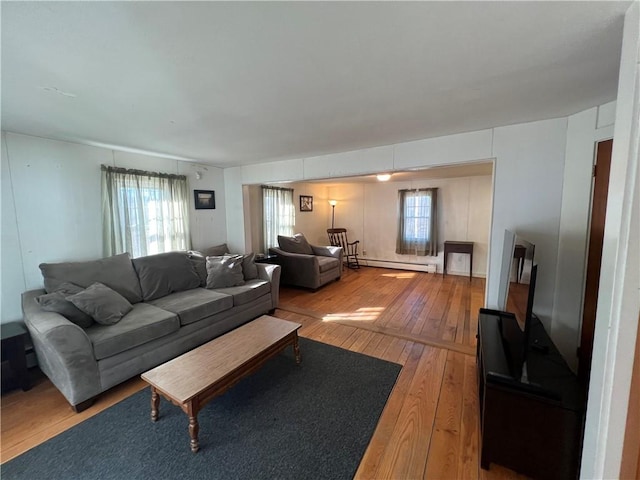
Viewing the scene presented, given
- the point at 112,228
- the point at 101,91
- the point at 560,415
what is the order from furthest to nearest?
the point at 112,228
the point at 101,91
the point at 560,415

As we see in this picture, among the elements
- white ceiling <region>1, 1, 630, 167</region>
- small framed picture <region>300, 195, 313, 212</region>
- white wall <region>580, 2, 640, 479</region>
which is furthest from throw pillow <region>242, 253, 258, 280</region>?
white wall <region>580, 2, 640, 479</region>

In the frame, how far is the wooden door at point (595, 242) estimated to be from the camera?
1.83m

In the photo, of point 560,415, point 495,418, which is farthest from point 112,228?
point 560,415

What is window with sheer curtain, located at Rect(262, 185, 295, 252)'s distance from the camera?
5.01 m

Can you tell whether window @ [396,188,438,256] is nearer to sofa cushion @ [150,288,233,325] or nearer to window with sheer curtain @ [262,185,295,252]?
window with sheer curtain @ [262,185,295,252]

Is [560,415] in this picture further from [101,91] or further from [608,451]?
[101,91]

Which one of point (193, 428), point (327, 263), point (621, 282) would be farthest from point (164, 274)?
point (621, 282)

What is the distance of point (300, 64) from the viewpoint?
130 cm

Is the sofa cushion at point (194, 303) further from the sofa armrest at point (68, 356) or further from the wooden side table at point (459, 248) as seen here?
the wooden side table at point (459, 248)

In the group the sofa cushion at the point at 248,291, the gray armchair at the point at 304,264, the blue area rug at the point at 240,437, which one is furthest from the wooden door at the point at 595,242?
the gray armchair at the point at 304,264

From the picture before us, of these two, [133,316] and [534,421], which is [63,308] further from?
[534,421]

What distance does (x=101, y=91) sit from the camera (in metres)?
1.57

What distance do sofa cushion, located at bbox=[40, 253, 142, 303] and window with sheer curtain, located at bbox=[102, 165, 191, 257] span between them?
375mm

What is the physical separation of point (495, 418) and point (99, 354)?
8.48 feet
